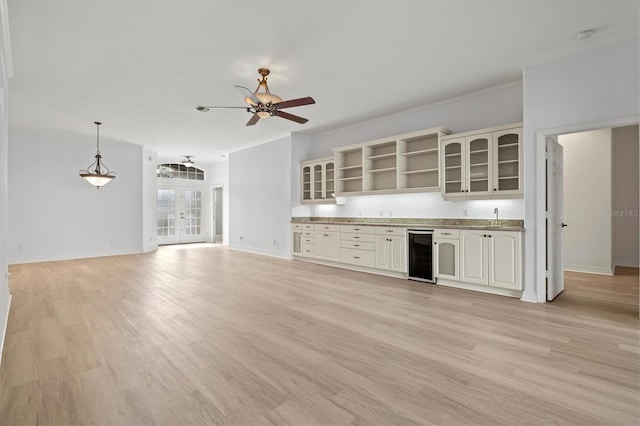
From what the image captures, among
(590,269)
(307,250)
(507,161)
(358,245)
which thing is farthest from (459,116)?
(307,250)

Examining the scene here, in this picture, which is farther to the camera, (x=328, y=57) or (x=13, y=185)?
(x=13, y=185)

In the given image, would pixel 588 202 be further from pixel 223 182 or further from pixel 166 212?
pixel 166 212

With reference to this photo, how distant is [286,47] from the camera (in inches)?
139

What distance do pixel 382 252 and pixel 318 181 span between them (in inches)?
97.7

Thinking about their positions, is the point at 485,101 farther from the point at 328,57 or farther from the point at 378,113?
the point at 328,57

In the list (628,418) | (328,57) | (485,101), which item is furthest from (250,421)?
(485,101)

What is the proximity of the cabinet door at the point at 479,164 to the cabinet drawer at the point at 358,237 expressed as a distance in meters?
1.77

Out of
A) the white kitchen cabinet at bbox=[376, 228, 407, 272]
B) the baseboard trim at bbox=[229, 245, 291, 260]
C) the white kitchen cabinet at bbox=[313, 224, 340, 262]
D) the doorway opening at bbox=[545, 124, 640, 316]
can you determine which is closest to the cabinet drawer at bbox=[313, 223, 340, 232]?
the white kitchen cabinet at bbox=[313, 224, 340, 262]

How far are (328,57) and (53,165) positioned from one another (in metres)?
7.38

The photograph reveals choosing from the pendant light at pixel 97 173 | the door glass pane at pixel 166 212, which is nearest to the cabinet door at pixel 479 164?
the pendant light at pixel 97 173

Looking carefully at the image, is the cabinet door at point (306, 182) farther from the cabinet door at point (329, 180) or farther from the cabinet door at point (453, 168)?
the cabinet door at point (453, 168)

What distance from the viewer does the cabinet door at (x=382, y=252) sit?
5.49m

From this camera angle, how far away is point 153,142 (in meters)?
8.28

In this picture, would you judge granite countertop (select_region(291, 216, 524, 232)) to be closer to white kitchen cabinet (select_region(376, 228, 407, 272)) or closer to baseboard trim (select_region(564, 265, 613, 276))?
white kitchen cabinet (select_region(376, 228, 407, 272))
